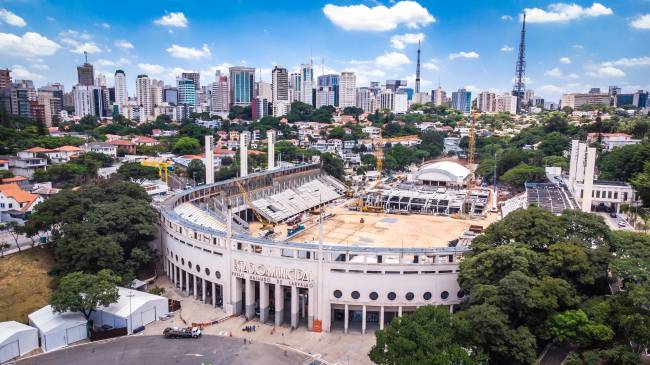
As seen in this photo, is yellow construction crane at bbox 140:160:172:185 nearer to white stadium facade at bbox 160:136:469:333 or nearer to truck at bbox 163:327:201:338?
white stadium facade at bbox 160:136:469:333

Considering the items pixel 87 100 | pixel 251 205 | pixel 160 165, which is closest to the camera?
pixel 251 205

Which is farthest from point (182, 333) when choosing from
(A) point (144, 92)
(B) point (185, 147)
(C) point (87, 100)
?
(C) point (87, 100)

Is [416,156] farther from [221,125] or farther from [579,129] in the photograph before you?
[221,125]

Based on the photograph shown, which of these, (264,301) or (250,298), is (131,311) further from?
(264,301)

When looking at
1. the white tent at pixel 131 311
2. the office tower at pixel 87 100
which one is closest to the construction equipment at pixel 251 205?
the white tent at pixel 131 311

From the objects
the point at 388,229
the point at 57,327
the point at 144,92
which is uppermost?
the point at 144,92
